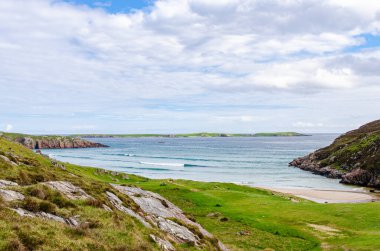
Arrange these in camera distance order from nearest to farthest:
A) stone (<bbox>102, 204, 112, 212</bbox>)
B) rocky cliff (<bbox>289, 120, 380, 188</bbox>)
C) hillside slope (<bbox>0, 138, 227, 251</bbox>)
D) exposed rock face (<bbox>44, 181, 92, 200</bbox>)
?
hillside slope (<bbox>0, 138, 227, 251</bbox>)
stone (<bbox>102, 204, 112, 212</bbox>)
exposed rock face (<bbox>44, 181, 92, 200</bbox>)
rocky cliff (<bbox>289, 120, 380, 188</bbox>)

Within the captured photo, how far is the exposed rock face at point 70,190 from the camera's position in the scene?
82.1 ft

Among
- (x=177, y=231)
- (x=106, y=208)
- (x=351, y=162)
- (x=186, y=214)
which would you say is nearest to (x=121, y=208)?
(x=106, y=208)

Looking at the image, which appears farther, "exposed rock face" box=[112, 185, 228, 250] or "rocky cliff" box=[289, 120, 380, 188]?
"rocky cliff" box=[289, 120, 380, 188]

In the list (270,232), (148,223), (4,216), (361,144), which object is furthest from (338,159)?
(4,216)

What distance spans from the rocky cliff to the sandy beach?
A: 15.9 metres

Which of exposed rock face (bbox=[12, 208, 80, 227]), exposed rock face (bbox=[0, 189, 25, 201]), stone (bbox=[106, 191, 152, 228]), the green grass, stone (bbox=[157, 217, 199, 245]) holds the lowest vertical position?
the green grass

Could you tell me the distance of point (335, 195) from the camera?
282 ft

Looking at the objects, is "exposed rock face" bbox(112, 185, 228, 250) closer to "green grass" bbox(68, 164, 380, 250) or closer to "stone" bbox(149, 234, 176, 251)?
"stone" bbox(149, 234, 176, 251)

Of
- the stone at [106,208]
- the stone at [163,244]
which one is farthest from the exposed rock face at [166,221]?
the stone at [106,208]

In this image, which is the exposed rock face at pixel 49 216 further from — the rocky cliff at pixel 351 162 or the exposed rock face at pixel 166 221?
the rocky cliff at pixel 351 162

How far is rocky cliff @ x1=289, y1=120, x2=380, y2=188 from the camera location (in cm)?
10625

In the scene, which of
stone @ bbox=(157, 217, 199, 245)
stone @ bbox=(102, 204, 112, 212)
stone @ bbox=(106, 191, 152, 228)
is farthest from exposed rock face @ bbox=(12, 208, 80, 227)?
stone @ bbox=(157, 217, 199, 245)

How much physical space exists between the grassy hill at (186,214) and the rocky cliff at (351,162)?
60.4 metres

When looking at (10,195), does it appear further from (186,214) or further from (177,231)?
(186,214)
